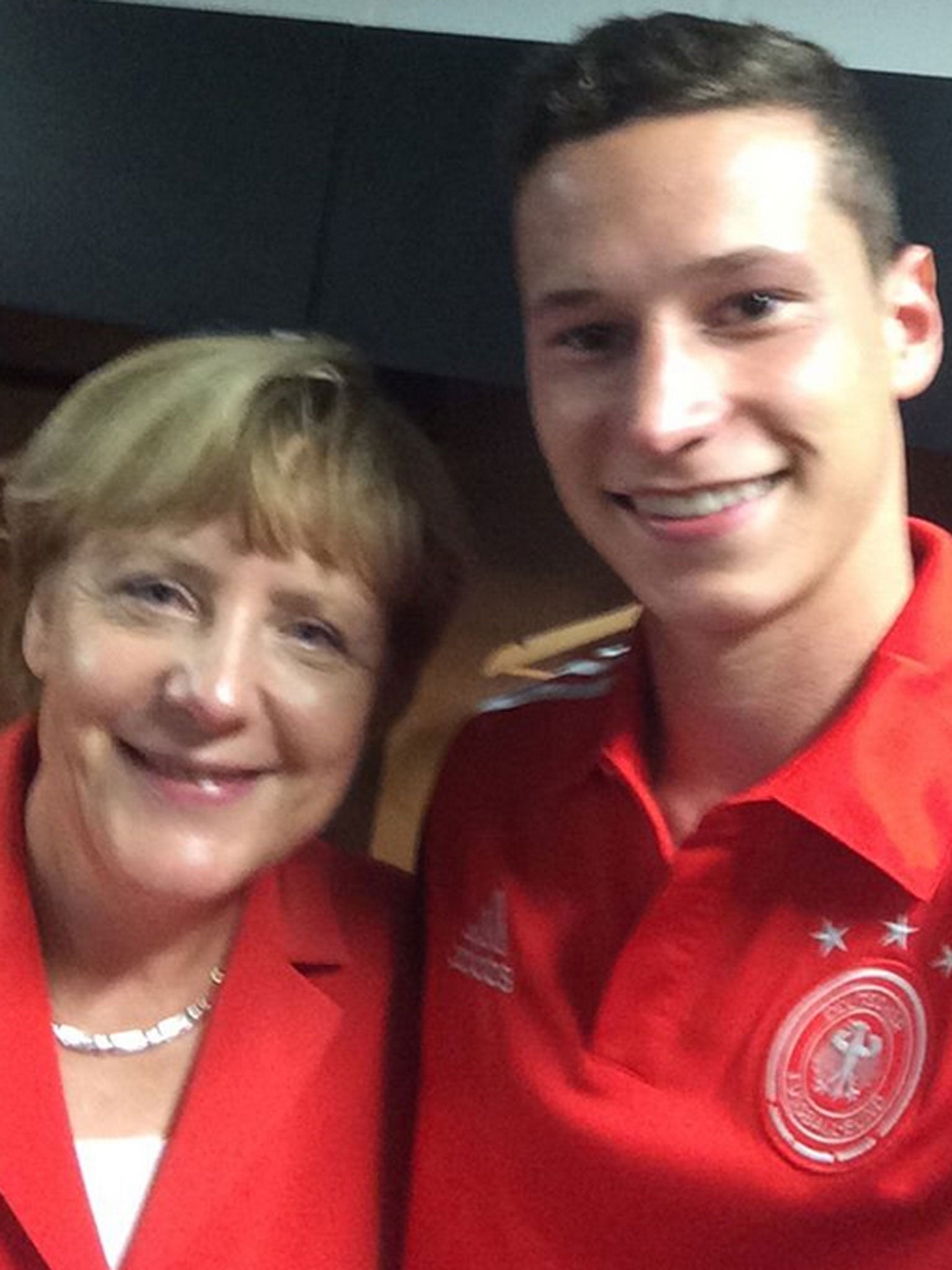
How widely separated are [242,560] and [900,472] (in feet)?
1.51

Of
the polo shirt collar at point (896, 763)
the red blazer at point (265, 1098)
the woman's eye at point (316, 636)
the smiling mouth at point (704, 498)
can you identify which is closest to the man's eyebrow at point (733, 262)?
the smiling mouth at point (704, 498)

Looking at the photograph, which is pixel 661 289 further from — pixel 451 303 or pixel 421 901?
pixel 451 303

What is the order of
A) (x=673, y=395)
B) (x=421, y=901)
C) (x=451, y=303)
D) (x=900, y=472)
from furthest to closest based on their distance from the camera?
1. (x=451, y=303)
2. (x=421, y=901)
3. (x=900, y=472)
4. (x=673, y=395)

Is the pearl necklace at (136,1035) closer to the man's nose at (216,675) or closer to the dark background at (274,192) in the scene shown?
the man's nose at (216,675)

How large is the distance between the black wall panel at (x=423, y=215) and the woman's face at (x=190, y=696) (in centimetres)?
71

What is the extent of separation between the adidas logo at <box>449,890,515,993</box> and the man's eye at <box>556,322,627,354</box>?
1.33 ft

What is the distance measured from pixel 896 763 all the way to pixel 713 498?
201 millimetres

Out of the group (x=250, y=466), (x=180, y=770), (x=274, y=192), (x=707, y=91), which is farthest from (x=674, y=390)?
(x=274, y=192)

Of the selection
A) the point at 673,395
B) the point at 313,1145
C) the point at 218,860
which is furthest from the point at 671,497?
the point at 313,1145

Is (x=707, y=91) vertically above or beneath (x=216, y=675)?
above

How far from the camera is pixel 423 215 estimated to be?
167 cm

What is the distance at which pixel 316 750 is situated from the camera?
1013 millimetres

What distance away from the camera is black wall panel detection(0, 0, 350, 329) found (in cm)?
173

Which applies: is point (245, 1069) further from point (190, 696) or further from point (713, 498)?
point (713, 498)
